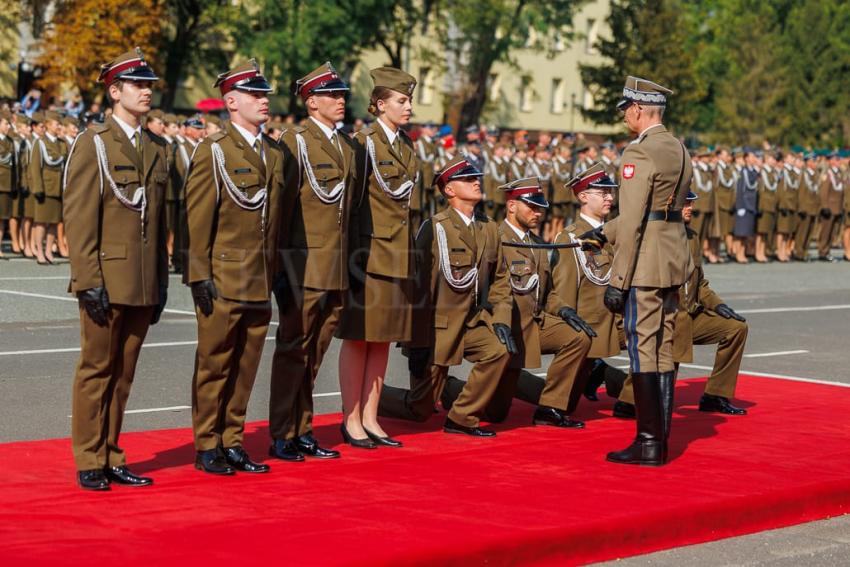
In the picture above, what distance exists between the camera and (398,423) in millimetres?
9703

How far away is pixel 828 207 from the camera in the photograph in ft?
103

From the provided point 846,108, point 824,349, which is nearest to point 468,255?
point 824,349

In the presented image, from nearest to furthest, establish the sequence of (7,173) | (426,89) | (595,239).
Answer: (595,239) → (7,173) → (426,89)

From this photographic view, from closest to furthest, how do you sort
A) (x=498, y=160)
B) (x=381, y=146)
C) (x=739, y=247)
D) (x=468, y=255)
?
(x=381, y=146), (x=468, y=255), (x=498, y=160), (x=739, y=247)

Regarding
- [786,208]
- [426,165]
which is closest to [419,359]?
[426,165]

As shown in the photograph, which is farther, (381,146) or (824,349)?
(824,349)

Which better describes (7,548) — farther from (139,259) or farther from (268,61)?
(268,61)

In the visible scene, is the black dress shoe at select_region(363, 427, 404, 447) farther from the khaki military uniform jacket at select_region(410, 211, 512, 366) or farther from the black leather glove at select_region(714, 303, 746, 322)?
the black leather glove at select_region(714, 303, 746, 322)

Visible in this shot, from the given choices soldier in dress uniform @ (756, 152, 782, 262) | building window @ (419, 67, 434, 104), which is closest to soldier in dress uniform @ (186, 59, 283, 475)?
soldier in dress uniform @ (756, 152, 782, 262)

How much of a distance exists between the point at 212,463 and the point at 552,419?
9.08ft

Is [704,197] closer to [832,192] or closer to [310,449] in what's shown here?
[832,192]

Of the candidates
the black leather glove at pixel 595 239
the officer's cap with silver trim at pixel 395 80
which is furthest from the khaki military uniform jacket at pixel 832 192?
the officer's cap with silver trim at pixel 395 80

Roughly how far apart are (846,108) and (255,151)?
58.7 m

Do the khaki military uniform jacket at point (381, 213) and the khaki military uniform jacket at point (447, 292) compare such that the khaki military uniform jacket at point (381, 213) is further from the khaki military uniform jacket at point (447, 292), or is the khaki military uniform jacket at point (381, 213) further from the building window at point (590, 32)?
the building window at point (590, 32)
